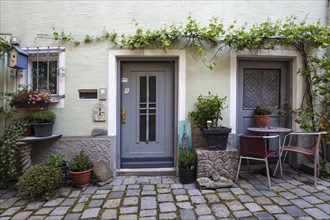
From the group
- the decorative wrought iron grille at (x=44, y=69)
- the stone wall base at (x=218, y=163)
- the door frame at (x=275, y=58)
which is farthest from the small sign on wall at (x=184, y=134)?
the decorative wrought iron grille at (x=44, y=69)

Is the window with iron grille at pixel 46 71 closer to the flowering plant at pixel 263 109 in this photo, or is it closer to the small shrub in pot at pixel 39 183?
the small shrub in pot at pixel 39 183

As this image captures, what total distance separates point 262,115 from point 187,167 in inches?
67.6

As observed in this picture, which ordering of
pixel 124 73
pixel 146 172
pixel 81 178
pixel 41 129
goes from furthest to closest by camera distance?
pixel 124 73
pixel 146 172
pixel 41 129
pixel 81 178

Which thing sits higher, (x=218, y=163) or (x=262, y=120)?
(x=262, y=120)

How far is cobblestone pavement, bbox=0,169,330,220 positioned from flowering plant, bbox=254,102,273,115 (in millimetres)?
1218

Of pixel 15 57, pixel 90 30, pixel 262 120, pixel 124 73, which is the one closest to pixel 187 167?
pixel 262 120

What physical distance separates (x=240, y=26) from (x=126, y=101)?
2.65m

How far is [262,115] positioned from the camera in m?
3.89

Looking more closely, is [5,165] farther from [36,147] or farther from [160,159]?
[160,159]

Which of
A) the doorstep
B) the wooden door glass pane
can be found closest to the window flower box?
the wooden door glass pane

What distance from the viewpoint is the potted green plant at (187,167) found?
3.53 metres

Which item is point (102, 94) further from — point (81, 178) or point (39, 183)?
point (39, 183)

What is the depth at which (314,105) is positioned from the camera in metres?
4.10

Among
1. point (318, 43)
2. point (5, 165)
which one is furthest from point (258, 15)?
point (5, 165)
